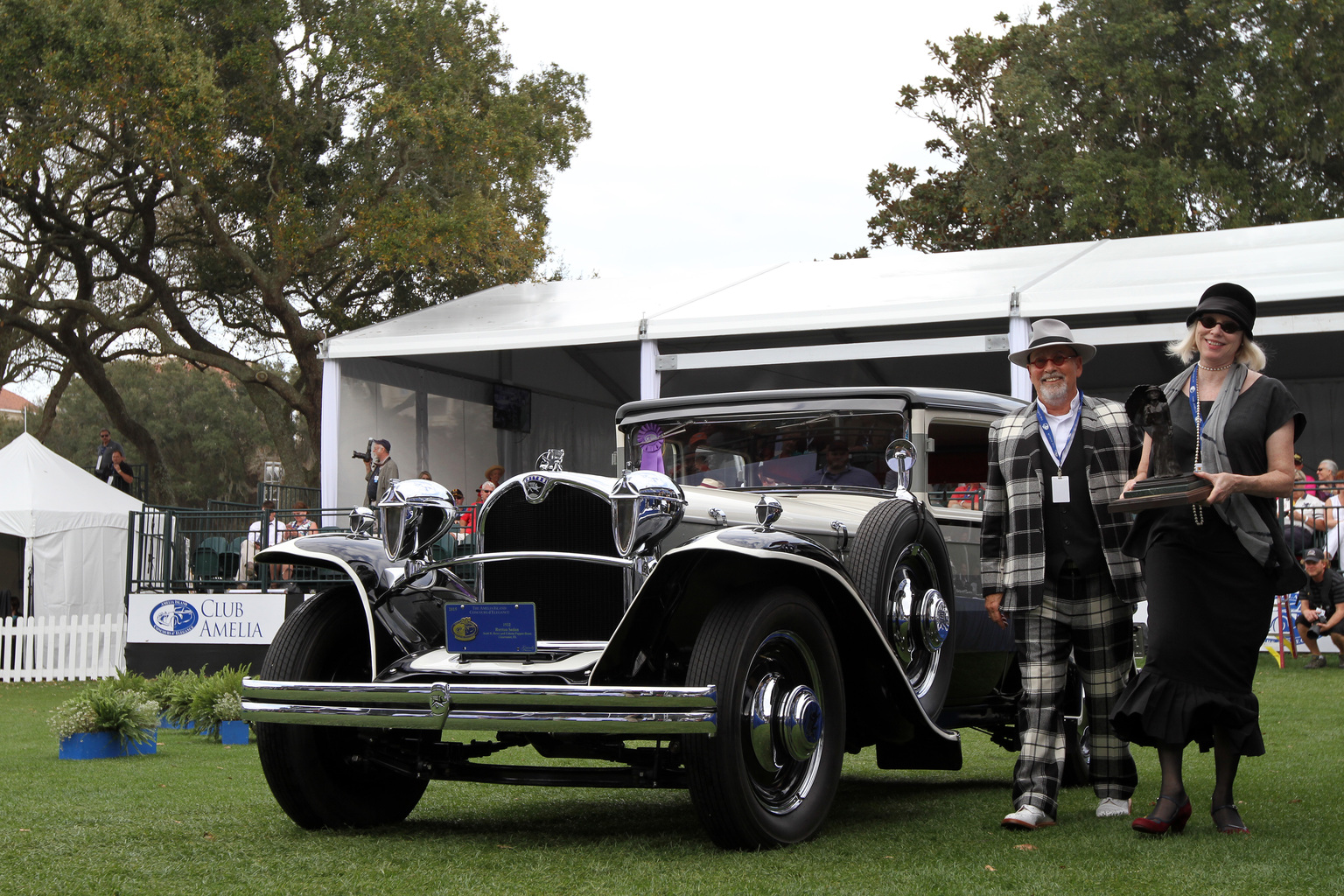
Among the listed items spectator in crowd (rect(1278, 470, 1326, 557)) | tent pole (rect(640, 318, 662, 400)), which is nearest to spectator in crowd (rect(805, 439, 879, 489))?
spectator in crowd (rect(1278, 470, 1326, 557))

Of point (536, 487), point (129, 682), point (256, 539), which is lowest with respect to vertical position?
point (129, 682)

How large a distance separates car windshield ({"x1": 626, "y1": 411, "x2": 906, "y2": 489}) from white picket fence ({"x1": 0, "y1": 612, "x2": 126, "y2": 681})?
35.2ft

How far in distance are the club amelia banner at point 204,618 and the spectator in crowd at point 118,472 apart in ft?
23.3

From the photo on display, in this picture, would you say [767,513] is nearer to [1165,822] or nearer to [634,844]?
[634,844]

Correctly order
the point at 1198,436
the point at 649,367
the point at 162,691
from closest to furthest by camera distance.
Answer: the point at 1198,436 → the point at 162,691 → the point at 649,367

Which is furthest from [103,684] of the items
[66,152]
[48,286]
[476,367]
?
[48,286]

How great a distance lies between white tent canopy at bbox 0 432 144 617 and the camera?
1758 cm

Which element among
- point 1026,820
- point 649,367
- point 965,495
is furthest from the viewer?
point 649,367

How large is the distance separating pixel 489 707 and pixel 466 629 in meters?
0.47

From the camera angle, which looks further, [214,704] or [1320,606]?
[1320,606]

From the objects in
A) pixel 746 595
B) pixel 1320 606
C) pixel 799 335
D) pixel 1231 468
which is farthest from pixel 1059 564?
pixel 799 335

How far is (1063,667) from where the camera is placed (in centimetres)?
467

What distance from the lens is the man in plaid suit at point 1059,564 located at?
4562 mm

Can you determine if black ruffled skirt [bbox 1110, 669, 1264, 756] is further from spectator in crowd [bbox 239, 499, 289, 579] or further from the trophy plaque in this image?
spectator in crowd [bbox 239, 499, 289, 579]
